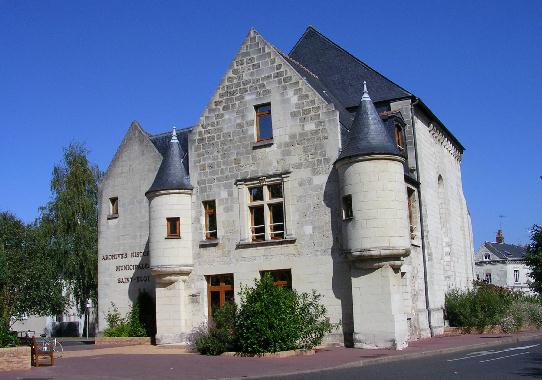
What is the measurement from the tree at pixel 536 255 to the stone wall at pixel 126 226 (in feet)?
79.3

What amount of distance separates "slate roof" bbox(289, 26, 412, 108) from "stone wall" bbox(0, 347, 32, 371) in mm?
15512

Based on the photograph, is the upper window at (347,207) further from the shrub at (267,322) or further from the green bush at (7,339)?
the green bush at (7,339)

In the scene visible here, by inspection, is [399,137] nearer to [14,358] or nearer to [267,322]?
[267,322]

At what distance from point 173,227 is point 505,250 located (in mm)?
60575

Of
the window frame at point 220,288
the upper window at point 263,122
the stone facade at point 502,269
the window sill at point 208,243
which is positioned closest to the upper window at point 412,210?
the upper window at point 263,122

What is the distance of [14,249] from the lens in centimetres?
2984

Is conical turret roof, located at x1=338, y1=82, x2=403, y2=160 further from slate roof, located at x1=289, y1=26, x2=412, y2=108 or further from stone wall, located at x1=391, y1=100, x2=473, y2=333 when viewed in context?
slate roof, located at x1=289, y1=26, x2=412, y2=108

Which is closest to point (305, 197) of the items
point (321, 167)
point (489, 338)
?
point (321, 167)

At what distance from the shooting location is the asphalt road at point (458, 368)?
1268 centimetres

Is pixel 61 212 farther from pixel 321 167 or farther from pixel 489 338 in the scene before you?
pixel 489 338

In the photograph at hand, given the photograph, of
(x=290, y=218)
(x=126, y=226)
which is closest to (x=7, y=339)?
(x=290, y=218)

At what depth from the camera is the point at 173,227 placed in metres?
24.8

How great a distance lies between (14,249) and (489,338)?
69.3 ft

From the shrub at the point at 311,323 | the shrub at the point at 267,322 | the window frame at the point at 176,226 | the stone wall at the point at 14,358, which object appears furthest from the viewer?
the window frame at the point at 176,226
